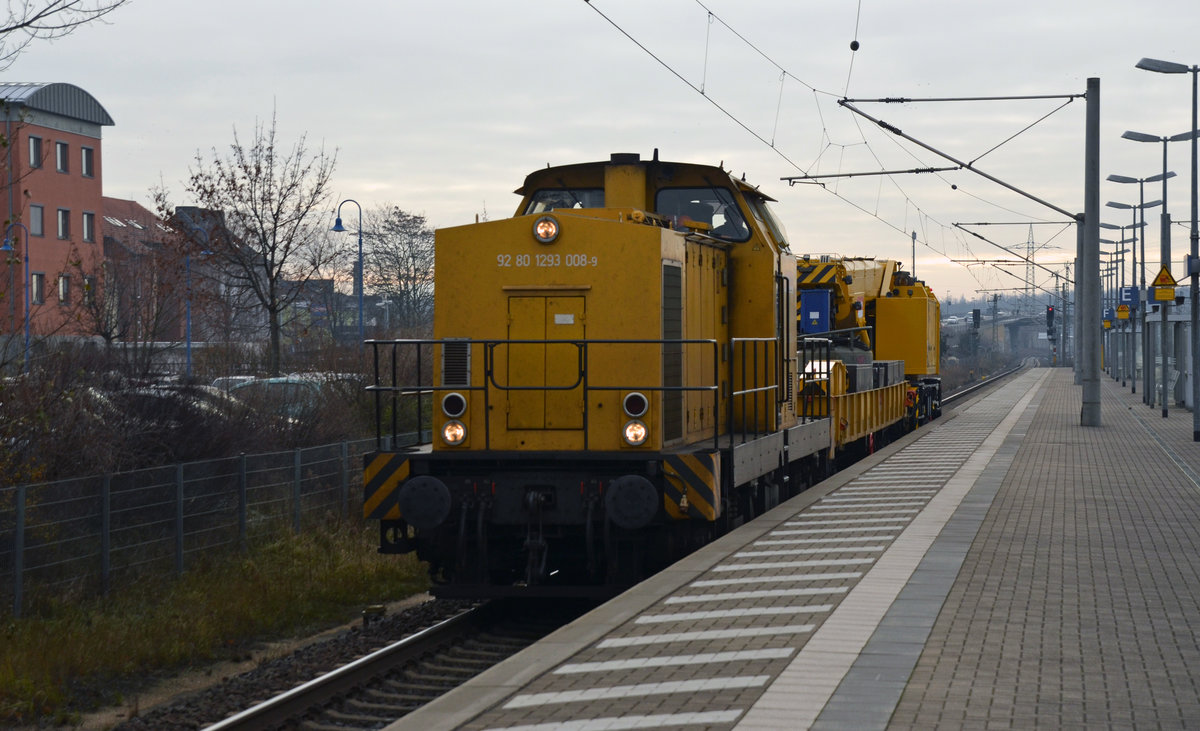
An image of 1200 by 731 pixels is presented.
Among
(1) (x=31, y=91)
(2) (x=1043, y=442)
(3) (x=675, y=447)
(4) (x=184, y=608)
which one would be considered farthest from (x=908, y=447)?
(1) (x=31, y=91)

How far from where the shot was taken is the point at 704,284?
10.6m

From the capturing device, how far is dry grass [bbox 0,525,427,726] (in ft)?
25.8

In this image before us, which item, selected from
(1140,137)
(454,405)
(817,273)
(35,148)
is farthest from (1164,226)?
(35,148)

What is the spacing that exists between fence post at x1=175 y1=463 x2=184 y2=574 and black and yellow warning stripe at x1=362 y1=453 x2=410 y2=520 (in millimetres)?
2419

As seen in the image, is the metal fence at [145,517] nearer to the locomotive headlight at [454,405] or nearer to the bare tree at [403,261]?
the locomotive headlight at [454,405]

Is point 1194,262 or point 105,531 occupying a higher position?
point 1194,262

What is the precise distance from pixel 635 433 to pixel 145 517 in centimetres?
456

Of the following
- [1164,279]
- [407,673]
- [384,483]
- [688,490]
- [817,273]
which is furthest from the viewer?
[1164,279]

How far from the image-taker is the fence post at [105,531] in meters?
10.0

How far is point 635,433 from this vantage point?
9352 mm

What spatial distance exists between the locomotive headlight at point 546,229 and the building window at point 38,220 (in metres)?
41.0

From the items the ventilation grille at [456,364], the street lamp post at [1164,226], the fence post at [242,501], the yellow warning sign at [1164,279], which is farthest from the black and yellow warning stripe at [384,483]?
the street lamp post at [1164,226]

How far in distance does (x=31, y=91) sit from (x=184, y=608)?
3898cm

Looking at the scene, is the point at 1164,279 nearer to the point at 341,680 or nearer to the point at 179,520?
the point at 179,520
